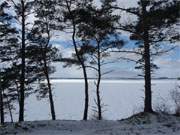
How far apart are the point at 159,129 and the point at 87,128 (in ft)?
15.8

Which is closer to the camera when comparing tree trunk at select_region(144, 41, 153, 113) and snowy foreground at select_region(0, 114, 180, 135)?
snowy foreground at select_region(0, 114, 180, 135)

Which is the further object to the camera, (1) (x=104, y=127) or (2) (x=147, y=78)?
(2) (x=147, y=78)

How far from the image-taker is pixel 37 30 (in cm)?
3684

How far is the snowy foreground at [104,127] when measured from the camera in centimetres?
2280

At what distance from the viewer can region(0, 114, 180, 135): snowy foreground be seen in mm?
22797

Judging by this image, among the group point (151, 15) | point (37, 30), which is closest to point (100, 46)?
point (37, 30)

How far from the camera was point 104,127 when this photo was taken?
84.7 ft

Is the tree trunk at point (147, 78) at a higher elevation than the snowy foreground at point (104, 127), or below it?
higher

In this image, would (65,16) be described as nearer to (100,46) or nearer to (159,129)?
(100,46)

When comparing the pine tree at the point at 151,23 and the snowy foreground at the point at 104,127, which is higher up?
the pine tree at the point at 151,23

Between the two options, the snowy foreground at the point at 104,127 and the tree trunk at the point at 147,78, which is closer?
the snowy foreground at the point at 104,127

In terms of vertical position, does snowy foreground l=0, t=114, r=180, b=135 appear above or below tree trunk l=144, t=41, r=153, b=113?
below

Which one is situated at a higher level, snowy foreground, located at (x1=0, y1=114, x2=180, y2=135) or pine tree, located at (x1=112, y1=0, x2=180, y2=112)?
pine tree, located at (x1=112, y1=0, x2=180, y2=112)

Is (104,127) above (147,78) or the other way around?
the other way around
